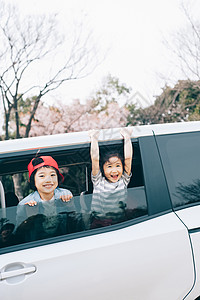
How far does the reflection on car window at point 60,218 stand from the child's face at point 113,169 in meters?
0.15

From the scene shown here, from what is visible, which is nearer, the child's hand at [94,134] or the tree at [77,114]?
the child's hand at [94,134]

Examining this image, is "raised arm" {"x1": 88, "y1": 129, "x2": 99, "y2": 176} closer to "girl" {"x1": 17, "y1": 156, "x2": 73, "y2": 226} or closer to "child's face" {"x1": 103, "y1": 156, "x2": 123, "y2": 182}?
"child's face" {"x1": 103, "y1": 156, "x2": 123, "y2": 182}

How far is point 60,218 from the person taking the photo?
5.65 feet

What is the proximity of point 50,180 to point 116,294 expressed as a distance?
791mm

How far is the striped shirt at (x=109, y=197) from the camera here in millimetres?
1767

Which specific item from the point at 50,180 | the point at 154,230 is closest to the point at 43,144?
the point at 50,180

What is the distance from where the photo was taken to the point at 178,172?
1809 mm

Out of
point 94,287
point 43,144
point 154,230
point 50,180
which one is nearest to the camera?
point 94,287

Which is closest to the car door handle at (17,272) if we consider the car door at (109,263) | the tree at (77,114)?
the car door at (109,263)

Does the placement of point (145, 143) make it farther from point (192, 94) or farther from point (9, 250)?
point (192, 94)

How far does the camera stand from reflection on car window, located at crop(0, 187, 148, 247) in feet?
5.42

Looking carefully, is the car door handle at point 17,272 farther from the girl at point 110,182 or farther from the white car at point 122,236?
the girl at point 110,182

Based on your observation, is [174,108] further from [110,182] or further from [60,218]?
[60,218]

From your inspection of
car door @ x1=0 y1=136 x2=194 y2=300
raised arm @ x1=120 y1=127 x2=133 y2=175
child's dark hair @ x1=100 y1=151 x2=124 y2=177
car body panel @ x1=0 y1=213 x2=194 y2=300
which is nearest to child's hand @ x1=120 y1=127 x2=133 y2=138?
raised arm @ x1=120 y1=127 x2=133 y2=175
